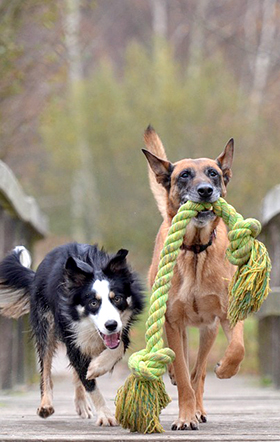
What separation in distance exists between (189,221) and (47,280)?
1.16m

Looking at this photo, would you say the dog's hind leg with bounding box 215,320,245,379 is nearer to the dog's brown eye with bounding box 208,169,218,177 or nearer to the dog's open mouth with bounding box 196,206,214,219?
the dog's open mouth with bounding box 196,206,214,219

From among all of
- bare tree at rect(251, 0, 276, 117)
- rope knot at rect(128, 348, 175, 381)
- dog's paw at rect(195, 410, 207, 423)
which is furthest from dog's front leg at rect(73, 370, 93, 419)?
bare tree at rect(251, 0, 276, 117)

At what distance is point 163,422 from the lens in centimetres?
493

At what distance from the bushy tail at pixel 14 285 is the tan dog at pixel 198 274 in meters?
1.26

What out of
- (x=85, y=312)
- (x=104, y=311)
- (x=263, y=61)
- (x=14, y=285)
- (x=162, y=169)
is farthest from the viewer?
(x=263, y=61)

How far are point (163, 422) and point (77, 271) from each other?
3.08 ft

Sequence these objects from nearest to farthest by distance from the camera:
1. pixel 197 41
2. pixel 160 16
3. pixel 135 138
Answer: pixel 135 138 → pixel 197 41 → pixel 160 16

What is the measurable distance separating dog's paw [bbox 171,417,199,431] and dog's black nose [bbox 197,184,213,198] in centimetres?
114

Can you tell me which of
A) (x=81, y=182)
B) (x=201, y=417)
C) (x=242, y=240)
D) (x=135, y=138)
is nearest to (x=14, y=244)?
(x=201, y=417)

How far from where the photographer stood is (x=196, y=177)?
16.2ft

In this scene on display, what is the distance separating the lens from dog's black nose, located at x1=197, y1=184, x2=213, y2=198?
15.5ft

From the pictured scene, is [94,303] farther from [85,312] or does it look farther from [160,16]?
[160,16]

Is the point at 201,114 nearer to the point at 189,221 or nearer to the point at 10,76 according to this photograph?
the point at 10,76

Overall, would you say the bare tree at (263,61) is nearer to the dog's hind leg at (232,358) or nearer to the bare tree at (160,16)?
the bare tree at (160,16)
